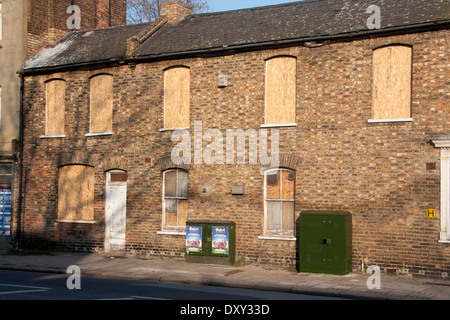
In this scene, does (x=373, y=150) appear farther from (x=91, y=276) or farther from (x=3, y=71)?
(x=3, y=71)

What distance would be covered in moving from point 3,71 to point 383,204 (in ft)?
50.2

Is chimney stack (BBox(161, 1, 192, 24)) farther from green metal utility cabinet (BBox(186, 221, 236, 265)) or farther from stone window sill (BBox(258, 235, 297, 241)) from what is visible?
stone window sill (BBox(258, 235, 297, 241))

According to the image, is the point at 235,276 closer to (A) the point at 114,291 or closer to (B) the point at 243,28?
(A) the point at 114,291

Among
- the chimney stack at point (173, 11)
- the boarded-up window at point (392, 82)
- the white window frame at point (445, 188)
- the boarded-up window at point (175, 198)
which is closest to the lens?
the white window frame at point (445, 188)

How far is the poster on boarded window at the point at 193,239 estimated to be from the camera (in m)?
18.1

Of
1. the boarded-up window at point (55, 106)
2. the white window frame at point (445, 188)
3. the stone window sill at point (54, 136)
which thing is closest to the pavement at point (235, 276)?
the white window frame at point (445, 188)

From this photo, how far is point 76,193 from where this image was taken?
21.3m

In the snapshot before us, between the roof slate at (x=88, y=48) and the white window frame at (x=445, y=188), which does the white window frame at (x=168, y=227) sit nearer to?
the roof slate at (x=88, y=48)

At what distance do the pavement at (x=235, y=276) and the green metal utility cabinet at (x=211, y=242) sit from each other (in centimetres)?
29

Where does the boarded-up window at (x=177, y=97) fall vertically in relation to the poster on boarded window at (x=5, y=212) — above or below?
above

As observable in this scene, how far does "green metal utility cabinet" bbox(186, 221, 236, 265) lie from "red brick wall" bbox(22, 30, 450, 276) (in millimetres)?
507

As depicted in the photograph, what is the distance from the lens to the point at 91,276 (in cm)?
1625

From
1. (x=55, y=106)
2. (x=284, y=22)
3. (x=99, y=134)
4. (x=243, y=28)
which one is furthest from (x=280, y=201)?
(x=55, y=106)

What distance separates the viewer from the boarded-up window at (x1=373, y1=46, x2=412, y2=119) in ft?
52.4
